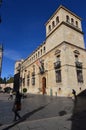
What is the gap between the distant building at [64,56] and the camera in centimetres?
2034

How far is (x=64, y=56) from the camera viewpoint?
2061 cm

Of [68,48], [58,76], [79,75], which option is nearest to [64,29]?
[68,48]

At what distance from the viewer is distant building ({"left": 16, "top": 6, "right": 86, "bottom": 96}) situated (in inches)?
801

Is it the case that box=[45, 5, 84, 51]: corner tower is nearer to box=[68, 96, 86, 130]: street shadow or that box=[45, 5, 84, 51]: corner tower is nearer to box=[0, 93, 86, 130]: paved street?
box=[0, 93, 86, 130]: paved street

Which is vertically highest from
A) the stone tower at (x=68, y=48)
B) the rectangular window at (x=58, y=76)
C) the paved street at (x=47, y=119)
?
the stone tower at (x=68, y=48)

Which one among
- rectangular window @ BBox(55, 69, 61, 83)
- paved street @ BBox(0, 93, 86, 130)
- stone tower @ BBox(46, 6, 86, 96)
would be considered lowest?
paved street @ BBox(0, 93, 86, 130)

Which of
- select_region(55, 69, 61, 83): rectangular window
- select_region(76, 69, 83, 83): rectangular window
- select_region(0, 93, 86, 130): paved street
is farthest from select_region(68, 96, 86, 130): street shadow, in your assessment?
select_region(76, 69, 83, 83): rectangular window

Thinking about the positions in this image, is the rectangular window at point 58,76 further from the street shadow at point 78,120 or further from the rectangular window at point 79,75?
the street shadow at point 78,120

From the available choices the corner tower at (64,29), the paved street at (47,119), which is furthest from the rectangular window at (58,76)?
the paved street at (47,119)

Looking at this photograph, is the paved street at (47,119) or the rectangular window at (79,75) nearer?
the paved street at (47,119)

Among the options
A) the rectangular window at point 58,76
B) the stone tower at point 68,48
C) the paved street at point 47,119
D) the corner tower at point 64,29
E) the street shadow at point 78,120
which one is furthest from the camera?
the corner tower at point 64,29

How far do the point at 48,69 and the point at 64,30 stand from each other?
8.23m

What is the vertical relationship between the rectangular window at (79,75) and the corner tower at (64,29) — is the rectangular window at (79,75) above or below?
below

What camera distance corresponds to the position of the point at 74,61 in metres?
21.7
